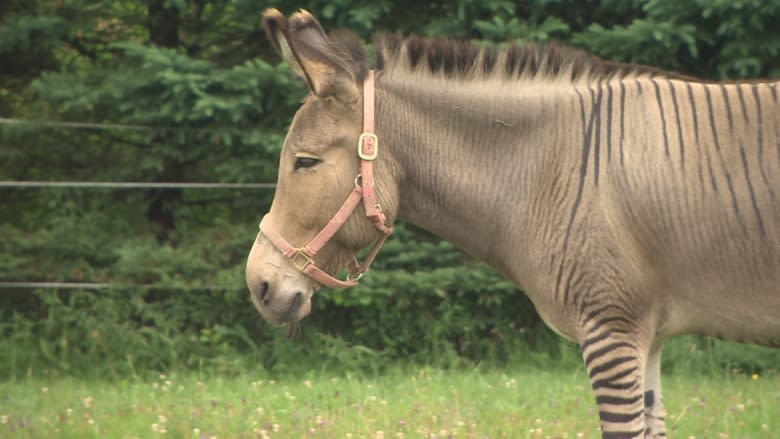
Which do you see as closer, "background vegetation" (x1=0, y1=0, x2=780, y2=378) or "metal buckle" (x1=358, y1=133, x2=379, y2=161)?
"metal buckle" (x1=358, y1=133, x2=379, y2=161)

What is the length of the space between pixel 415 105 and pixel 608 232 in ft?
3.20

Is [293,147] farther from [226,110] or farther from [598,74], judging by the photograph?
[226,110]

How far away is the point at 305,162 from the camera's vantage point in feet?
12.6

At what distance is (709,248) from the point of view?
3.59 meters

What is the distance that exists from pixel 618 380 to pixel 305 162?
152 cm

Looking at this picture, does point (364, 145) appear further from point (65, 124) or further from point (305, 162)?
point (65, 124)

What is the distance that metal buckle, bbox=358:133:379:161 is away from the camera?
12.5 ft

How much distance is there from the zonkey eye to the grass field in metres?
1.98

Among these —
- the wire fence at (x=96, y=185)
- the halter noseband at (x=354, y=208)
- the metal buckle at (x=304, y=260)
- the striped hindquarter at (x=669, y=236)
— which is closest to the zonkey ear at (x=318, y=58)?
the halter noseband at (x=354, y=208)

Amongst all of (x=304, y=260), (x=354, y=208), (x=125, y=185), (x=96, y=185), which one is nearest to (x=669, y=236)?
(x=354, y=208)

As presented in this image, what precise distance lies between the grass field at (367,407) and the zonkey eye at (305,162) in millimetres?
1981

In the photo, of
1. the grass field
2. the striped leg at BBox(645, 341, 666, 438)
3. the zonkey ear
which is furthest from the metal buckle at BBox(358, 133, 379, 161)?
the grass field

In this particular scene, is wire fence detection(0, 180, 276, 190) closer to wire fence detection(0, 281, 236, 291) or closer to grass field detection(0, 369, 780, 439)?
wire fence detection(0, 281, 236, 291)

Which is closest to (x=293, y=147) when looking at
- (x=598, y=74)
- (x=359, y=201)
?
(x=359, y=201)
